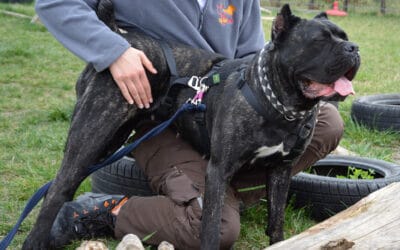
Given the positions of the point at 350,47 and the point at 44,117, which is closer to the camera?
the point at 350,47

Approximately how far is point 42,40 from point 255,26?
8.88m

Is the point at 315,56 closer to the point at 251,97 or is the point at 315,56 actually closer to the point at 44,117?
the point at 251,97

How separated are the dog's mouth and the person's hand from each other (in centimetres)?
88

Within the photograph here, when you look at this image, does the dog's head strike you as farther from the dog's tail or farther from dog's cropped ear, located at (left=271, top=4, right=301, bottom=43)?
the dog's tail

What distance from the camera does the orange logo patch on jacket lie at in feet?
13.2

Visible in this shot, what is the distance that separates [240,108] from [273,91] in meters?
0.19

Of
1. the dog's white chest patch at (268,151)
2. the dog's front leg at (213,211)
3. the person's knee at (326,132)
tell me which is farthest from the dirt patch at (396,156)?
the dog's front leg at (213,211)

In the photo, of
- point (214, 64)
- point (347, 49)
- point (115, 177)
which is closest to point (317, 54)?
point (347, 49)

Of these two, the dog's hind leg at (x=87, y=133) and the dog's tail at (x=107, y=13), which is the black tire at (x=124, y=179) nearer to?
the dog's hind leg at (x=87, y=133)

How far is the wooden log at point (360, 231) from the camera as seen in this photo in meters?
2.71

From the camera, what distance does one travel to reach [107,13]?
12.1ft

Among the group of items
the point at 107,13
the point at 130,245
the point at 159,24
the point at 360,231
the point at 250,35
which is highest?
the point at 107,13

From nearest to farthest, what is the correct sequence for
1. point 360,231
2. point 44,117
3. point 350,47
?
point 360,231 < point 350,47 < point 44,117

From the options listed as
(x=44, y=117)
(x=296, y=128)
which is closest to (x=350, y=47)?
(x=296, y=128)
